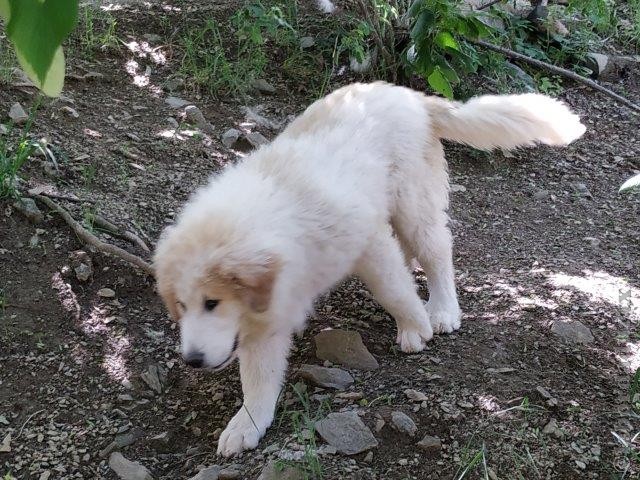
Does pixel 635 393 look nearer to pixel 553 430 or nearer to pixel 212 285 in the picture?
pixel 553 430

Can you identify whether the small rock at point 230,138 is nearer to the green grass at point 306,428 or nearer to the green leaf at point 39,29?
the green grass at point 306,428

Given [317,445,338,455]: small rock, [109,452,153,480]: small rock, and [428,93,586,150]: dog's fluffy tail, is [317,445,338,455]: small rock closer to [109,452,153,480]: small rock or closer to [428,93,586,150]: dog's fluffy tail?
[109,452,153,480]: small rock

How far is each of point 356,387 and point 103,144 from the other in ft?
7.62

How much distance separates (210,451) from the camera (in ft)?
8.91

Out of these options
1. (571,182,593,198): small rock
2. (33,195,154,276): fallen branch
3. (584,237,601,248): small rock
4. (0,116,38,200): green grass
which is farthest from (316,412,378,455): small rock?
(571,182,593,198): small rock

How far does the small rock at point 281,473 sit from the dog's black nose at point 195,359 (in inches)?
16.8

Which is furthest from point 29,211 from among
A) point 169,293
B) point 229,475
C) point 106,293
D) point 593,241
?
point 593,241

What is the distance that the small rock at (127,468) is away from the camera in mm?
2545

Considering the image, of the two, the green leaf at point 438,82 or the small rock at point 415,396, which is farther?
the green leaf at point 438,82

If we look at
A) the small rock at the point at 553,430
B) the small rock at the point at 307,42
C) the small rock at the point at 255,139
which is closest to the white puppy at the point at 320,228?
the small rock at the point at 553,430

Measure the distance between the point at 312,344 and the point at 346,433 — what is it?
74 cm

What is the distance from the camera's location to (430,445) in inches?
99.6

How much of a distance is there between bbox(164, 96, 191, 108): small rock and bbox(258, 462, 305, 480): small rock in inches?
124

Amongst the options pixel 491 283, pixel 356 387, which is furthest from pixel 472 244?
pixel 356 387
